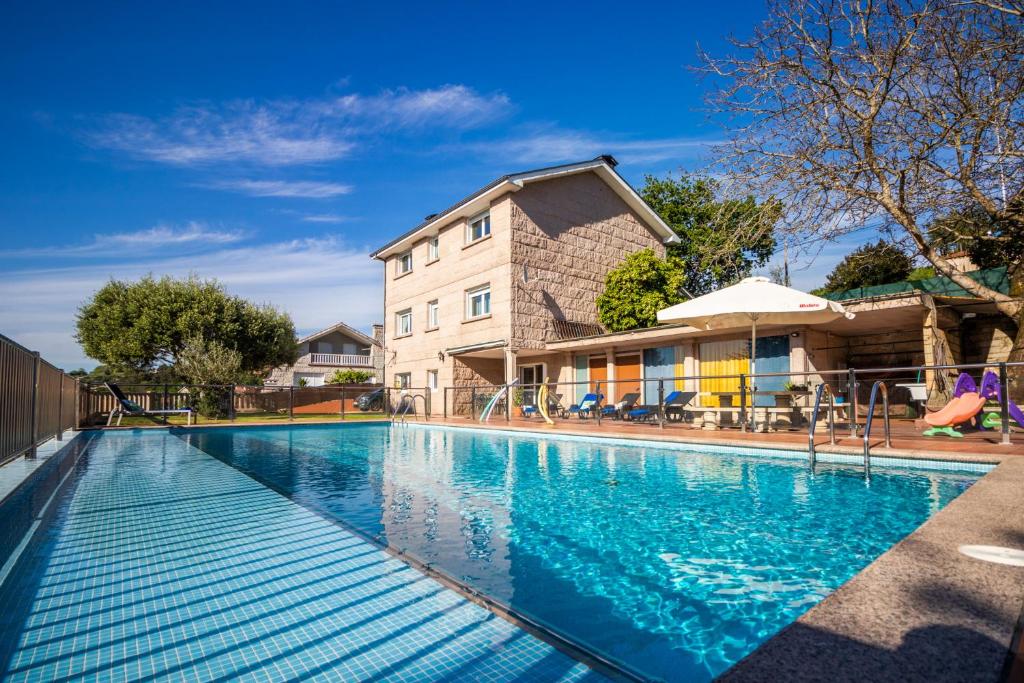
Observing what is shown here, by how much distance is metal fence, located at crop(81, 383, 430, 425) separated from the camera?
58.8ft

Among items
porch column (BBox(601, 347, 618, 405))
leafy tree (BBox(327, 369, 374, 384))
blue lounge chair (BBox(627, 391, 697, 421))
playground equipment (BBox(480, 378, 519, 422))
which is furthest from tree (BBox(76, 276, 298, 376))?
blue lounge chair (BBox(627, 391, 697, 421))

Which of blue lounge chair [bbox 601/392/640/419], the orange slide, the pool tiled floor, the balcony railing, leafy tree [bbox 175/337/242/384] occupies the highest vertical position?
the balcony railing

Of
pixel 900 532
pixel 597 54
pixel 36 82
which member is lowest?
pixel 900 532

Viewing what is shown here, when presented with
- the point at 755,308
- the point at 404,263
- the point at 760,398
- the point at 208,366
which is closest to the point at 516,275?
the point at 404,263

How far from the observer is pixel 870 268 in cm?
2219

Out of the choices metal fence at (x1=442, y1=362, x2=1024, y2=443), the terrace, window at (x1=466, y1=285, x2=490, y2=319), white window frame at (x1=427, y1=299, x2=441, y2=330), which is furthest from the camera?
white window frame at (x1=427, y1=299, x2=441, y2=330)

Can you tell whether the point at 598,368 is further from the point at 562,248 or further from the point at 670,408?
the point at 670,408

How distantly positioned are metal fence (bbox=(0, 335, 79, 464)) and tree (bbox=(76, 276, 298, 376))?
16.1 meters

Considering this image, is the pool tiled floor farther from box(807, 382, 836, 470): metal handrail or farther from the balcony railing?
the balcony railing

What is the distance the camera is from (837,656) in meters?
1.50

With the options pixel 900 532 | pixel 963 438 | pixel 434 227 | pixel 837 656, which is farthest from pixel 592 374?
pixel 837 656

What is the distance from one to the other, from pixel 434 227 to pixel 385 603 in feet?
66.8

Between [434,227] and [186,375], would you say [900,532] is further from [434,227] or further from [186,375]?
[186,375]

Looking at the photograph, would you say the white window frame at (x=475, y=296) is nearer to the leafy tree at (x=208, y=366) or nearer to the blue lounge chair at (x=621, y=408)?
the blue lounge chair at (x=621, y=408)
